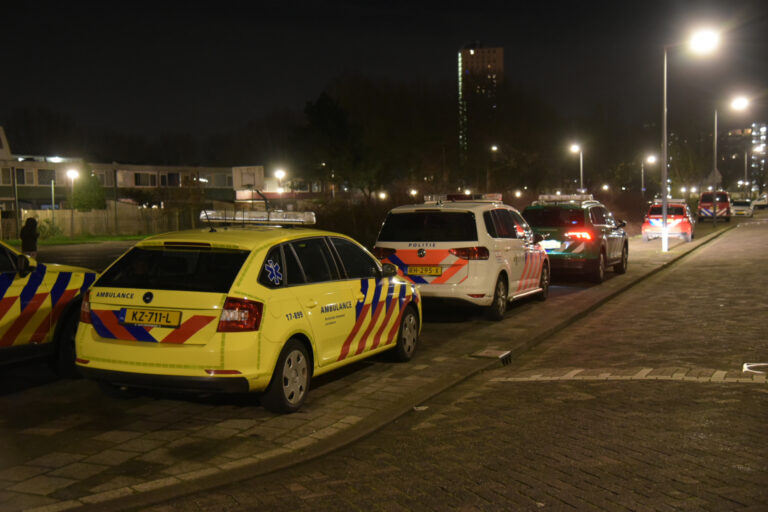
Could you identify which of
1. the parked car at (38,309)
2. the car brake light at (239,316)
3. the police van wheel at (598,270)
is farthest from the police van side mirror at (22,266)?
the police van wheel at (598,270)

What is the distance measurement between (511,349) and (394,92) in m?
45.6

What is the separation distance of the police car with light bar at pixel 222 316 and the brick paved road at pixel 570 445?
1.02 meters

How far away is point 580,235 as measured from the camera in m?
16.4

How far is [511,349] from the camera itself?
375 inches

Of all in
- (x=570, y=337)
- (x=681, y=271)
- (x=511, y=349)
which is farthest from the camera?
(x=681, y=271)

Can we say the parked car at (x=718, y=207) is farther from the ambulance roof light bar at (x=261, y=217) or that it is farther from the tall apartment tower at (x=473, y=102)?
the ambulance roof light bar at (x=261, y=217)

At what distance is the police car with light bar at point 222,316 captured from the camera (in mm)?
6090

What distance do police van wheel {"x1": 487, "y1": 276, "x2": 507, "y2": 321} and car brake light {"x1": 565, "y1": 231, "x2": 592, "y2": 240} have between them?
5.08m

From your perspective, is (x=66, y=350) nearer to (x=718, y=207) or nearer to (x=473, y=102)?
(x=473, y=102)

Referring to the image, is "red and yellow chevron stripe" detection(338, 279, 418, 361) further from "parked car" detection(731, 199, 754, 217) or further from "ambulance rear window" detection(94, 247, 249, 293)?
"parked car" detection(731, 199, 754, 217)

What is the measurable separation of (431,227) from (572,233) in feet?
20.1

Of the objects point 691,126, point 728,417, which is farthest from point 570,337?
point 691,126

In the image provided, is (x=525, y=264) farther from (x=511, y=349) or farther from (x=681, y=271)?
(x=681, y=271)

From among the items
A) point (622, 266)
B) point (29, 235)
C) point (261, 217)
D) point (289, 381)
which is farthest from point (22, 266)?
point (29, 235)
